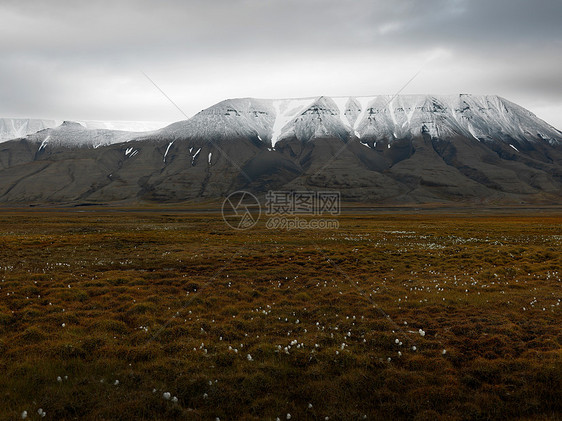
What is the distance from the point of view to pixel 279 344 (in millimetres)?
12133

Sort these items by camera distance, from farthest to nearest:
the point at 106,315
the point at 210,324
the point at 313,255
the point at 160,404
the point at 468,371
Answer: the point at 313,255, the point at 106,315, the point at 210,324, the point at 468,371, the point at 160,404

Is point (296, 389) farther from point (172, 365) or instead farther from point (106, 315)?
point (106, 315)

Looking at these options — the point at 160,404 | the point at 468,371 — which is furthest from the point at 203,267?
the point at 468,371

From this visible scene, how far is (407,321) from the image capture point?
47.3 ft

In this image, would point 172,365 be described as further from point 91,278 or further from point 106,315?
point 91,278

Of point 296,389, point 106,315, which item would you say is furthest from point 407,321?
point 106,315

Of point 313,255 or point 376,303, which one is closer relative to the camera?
point 376,303

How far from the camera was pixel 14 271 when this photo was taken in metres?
22.7

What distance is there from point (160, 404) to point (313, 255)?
23574 mm

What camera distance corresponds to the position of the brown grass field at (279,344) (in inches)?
353

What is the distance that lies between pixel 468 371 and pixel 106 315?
1556 centimetres

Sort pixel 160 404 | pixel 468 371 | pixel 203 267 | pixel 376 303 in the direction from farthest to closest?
pixel 203 267, pixel 376 303, pixel 468 371, pixel 160 404

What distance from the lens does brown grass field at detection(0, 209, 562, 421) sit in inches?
353

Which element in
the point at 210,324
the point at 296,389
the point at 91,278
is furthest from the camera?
the point at 91,278
